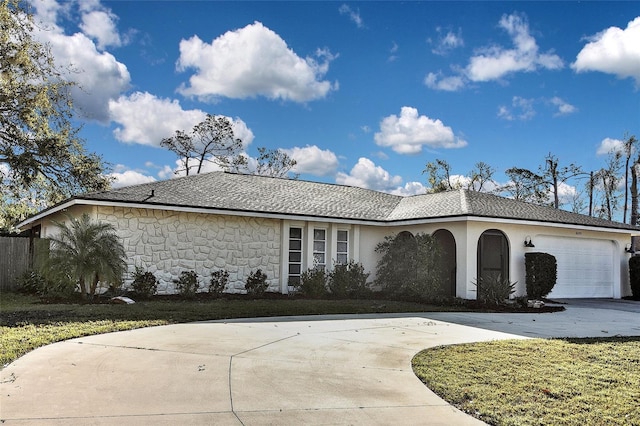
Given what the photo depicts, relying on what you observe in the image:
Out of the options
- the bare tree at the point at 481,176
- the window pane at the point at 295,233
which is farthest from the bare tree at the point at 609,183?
the window pane at the point at 295,233

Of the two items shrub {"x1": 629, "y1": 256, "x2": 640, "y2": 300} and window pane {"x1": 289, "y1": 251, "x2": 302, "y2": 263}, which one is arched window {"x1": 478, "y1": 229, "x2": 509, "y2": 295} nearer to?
shrub {"x1": 629, "y1": 256, "x2": 640, "y2": 300}

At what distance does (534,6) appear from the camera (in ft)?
52.0

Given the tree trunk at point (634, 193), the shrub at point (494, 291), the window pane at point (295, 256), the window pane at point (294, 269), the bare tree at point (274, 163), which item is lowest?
the shrub at point (494, 291)

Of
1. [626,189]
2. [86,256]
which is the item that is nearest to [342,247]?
[86,256]

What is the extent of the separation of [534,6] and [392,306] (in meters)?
10.3

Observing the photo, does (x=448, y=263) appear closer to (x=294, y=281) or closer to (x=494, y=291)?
(x=494, y=291)

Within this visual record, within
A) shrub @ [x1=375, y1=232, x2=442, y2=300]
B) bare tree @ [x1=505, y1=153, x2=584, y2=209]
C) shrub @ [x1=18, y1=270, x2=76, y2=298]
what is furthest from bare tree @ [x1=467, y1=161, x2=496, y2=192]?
shrub @ [x1=18, y1=270, x2=76, y2=298]

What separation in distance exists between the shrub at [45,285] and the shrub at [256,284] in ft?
17.0

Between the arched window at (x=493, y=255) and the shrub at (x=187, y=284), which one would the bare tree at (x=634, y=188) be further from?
the shrub at (x=187, y=284)

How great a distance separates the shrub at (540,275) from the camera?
1675 cm

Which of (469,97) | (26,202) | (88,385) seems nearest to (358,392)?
(88,385)

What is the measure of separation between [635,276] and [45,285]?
20.5m

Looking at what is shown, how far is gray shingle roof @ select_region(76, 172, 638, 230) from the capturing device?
1605 centimetres

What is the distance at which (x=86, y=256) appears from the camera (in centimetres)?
1278
